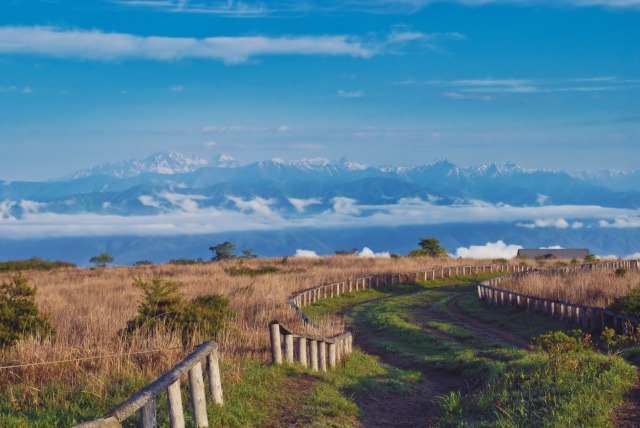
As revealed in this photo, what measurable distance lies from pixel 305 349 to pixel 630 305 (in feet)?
38.0

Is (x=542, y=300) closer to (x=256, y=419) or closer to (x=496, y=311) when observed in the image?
(x=496, y=311)

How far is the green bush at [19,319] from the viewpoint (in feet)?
50.6

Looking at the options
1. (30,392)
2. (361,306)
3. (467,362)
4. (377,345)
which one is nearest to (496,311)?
(361,306)

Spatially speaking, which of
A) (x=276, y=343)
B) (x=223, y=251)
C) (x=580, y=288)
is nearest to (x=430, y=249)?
(x=223, y=251)

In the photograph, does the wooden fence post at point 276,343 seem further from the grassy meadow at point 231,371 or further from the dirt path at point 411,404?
the dirt path at point 411,404

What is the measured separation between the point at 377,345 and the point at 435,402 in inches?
299

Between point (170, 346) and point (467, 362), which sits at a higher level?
point (170, 346)

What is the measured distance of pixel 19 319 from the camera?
631 inches

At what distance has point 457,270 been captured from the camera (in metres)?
47.5

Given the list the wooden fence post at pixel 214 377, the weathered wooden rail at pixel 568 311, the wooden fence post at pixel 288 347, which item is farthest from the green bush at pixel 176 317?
the weathered wooden rail at pixel 568 311

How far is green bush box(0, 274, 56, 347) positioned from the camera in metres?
15.4

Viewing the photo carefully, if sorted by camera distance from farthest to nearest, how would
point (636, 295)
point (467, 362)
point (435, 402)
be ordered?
point (636, 295), point (467, 362), point (435, 402)

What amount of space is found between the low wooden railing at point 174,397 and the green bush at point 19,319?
281 inches

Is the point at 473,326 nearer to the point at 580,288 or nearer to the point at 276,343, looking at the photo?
the point at 580,288
